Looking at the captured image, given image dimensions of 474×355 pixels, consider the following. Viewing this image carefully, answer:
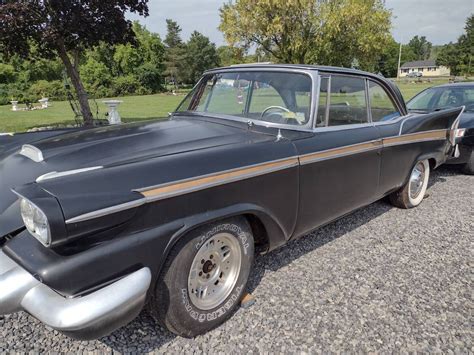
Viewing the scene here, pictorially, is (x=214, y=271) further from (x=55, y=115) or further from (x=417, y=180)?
(x=55, y=115)

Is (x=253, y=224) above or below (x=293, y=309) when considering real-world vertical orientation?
above

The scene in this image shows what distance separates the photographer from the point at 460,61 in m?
66.4

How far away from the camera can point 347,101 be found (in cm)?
344

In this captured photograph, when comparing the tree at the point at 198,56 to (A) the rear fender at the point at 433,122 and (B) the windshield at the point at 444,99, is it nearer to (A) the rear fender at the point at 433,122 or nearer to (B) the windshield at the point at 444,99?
(B) the windshield at the point at 444,99

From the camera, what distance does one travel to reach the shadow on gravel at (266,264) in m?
2.29

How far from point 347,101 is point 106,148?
222 cm

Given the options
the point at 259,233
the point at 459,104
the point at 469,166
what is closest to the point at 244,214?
the point at 259,233

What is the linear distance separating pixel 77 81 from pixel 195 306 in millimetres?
10416

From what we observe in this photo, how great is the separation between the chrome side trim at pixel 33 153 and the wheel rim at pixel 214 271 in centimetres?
130

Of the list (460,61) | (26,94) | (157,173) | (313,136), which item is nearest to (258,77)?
(313,136)

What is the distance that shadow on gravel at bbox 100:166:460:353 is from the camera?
229 centimetres

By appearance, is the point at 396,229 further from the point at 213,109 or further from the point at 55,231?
the point at 55,231

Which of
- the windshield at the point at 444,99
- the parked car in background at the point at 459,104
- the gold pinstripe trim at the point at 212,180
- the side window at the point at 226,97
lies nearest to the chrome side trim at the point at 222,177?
the gold pinstripe trim at the point at 212,180

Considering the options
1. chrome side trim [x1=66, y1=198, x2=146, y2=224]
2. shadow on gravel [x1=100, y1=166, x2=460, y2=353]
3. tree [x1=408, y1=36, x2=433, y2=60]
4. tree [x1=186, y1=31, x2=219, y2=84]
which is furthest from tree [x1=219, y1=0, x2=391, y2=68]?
tree [x1=408, y1=36, x2=433, y2=60]
